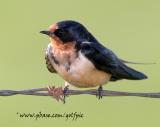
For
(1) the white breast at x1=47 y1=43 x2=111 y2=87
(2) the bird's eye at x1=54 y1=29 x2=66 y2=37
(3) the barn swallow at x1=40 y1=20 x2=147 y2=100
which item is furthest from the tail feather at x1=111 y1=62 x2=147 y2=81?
(2) the bird's eye at x1=54 y1=29 x2=66 y2=37

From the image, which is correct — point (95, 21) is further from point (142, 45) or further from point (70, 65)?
point (70, 65)

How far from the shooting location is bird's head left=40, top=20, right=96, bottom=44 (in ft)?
21.1

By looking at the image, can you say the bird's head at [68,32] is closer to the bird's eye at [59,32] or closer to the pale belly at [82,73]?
the bird's eye at [59,32]

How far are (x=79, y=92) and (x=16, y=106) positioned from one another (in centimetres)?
306

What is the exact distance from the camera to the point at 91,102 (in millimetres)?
8922

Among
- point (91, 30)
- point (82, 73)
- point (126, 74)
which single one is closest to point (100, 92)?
point (82, 73)

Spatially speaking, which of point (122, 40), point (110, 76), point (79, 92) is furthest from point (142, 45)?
point (79, 92)

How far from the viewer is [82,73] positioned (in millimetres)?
6527

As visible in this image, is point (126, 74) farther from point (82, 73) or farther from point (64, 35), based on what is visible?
point (64, 35)

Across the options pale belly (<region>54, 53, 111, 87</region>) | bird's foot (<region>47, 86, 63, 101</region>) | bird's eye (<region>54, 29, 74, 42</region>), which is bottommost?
bird's foot (<region>47, 86, 63, 101</region>)

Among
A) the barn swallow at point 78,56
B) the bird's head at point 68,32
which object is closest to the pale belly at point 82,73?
the barn swallow at point 78,56

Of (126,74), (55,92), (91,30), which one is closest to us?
(55,92)

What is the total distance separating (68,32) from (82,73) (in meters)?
0.27

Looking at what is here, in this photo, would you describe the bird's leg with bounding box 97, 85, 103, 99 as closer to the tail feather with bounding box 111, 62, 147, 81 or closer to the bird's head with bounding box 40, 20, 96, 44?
the tail feather with bounding box 111, 62, 147, 81
